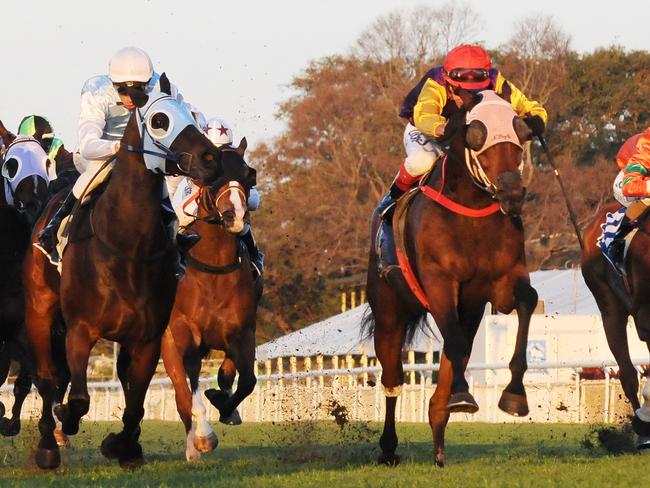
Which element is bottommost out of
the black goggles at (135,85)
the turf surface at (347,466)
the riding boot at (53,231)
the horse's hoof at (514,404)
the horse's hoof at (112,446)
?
the turf surface at (347,466)

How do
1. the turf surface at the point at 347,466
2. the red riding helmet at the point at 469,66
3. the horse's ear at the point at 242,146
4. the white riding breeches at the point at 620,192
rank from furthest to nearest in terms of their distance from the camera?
the white riding breeches at the point at 620,192 → the horse's ear at the point at 242,146 → the red riding helmet at the point at 469,66 → the turf surface at the point at 347,466

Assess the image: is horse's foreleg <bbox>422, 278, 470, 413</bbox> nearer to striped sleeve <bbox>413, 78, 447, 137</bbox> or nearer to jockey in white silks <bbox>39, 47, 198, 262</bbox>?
striped sleeve <bbox>413, 78, 447, 137</bbox>

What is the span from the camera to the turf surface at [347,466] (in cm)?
816

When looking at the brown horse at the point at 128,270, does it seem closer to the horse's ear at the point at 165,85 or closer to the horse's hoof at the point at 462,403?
the horse's ear at the point at 165,85

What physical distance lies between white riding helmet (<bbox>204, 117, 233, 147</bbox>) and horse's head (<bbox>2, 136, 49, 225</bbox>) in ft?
5.86

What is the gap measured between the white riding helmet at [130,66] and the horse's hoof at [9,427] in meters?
3.51

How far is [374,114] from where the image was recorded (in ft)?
158

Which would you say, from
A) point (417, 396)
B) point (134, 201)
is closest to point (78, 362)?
point (134, 201)

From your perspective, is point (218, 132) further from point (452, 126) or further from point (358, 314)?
point (358, 314)

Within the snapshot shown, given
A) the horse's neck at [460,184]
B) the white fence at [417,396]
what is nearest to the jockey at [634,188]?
the horse's neck at [460,184]

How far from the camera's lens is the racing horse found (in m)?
10.8

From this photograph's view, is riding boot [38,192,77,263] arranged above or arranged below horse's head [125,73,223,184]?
below

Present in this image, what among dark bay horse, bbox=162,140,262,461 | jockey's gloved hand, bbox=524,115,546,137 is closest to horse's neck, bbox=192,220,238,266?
dark bay horse, bbox=162,140,262,461

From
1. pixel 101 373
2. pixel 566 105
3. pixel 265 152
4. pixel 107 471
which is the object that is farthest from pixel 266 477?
pixel 265 152
